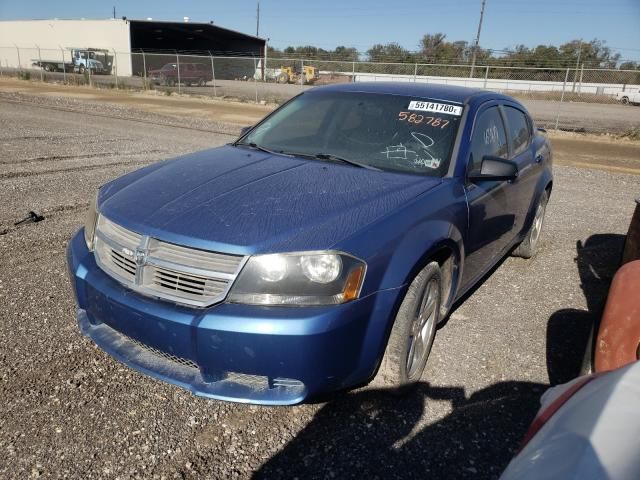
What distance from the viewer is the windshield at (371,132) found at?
11.1ft

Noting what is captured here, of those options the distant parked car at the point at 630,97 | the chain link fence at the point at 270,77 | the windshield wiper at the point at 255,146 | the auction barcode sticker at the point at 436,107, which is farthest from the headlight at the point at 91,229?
the distant parked car at the point at 630,97

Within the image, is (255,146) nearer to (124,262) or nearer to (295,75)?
(124,262)

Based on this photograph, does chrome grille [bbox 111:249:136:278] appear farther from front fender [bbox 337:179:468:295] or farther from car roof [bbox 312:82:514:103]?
car roof [bbox 312:82:514:103]

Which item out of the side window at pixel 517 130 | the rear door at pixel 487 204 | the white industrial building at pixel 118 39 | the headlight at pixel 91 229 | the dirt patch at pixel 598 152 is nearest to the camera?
the headlight at pixel 91 229

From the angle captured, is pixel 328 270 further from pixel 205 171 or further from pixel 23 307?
pixel 23 307

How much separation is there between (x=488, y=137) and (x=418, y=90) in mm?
644

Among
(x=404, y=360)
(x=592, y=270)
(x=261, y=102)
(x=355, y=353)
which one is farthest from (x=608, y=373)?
(x=261, y=102)

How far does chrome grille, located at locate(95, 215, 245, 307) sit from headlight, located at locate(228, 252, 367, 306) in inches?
2.7

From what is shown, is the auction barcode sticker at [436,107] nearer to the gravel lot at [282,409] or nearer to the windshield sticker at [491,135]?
the windshield sticker at [491,135]

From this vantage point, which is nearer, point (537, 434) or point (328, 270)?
point (537, 434)

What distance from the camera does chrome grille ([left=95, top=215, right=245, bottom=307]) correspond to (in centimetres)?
230

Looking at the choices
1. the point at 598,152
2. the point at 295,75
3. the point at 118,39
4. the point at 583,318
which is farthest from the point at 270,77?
the point at 583,318

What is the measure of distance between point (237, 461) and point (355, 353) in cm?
75

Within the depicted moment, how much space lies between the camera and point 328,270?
2297 mm
